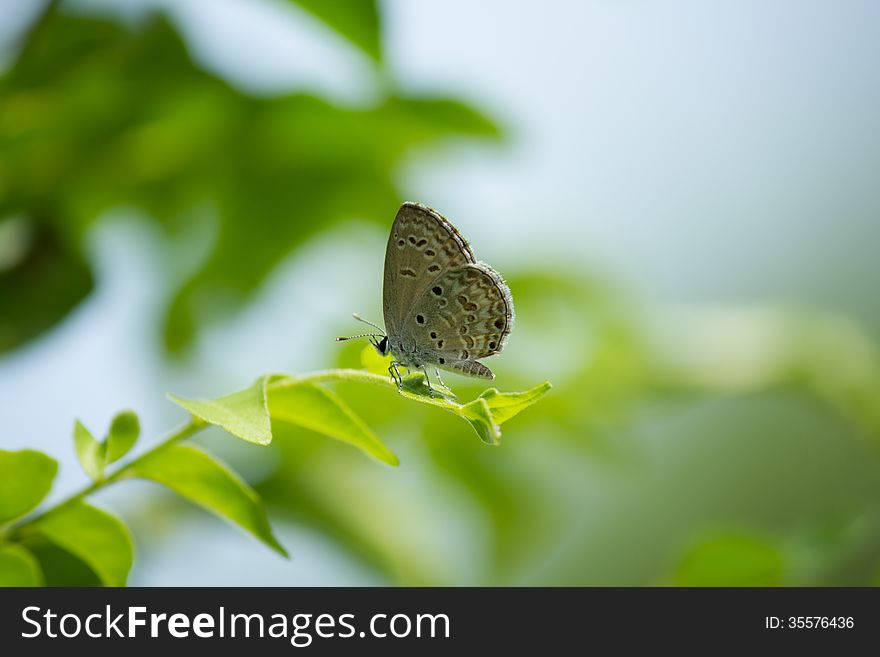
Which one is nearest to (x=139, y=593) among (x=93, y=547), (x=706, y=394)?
(x=93, y=547)

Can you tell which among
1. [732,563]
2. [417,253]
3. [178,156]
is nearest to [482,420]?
[417,253]

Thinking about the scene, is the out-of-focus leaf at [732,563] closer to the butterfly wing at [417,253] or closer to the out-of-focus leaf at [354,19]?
the butterfly wing at [417,253]

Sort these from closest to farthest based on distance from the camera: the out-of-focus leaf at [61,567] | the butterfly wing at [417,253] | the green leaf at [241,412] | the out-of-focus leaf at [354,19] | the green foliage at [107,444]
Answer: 1. the green leaf at [241,412]
2. the green foliage at [107,444]
3. the out-of-focus leaf at [61,567]
4. the butterfly wing at [417,253]
5. the out-of-focus leaf at [354,19]

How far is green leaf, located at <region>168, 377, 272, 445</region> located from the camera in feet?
2.27

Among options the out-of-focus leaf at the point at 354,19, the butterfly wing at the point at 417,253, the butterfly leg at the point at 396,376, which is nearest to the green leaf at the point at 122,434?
the butterfly leg at the point at 396,376

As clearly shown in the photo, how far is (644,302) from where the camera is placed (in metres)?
2.19

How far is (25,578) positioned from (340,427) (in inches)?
11.2

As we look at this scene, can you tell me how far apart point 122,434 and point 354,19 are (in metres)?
0.80

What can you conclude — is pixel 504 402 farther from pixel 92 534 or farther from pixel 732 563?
pixel 732 563

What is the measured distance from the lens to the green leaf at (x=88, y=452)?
2.61 feet

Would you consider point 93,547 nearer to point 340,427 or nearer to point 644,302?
point 340,427

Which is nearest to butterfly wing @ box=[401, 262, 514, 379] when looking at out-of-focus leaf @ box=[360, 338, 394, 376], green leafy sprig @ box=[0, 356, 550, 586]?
out-of-focus leaf @ box=[360, 338, 394, 376]

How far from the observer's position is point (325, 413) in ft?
2.72

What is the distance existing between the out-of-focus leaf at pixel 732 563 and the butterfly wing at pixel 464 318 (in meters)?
0.39
